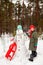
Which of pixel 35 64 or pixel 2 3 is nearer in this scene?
pixel 35 64

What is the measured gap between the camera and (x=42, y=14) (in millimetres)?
35625

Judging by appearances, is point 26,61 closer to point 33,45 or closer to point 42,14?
point 33,45

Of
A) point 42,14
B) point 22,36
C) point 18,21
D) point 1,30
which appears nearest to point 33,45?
point 22,36

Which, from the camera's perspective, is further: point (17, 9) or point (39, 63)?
point (17, 9)

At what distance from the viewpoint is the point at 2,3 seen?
2972 cm

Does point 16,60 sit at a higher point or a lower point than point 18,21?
higher

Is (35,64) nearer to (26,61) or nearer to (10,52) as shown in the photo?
(26,61)

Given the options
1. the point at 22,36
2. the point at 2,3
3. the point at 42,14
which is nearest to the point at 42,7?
the point at 42,14

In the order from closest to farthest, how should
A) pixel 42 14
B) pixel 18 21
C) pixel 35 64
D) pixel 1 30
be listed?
pixel 35 64, pixel 1 30, pixel 42 14, pixel 18 21

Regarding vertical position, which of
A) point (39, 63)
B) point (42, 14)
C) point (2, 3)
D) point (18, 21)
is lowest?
point (18, 21)

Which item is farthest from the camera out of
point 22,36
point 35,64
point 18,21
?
point 18,21

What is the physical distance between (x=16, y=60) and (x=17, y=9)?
37444 mm

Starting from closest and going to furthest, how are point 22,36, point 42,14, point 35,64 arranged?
point 35,64
point 22,36
point 42,14

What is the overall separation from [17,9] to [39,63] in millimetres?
37753
